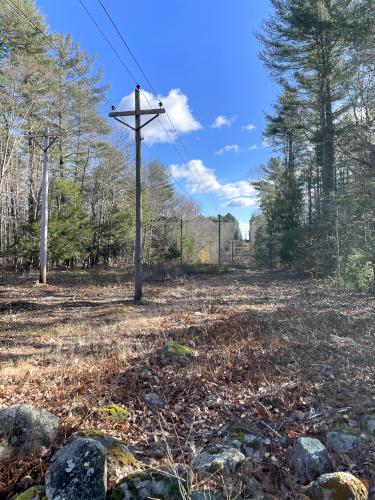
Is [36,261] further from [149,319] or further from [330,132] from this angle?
[330,132]

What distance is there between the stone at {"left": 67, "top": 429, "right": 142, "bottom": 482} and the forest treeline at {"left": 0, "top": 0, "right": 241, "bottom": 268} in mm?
15182

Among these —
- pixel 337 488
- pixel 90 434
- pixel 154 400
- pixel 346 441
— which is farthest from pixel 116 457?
pixel 346 441

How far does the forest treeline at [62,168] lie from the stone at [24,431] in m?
14.7

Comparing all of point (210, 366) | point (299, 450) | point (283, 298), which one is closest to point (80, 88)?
point (283, 298)

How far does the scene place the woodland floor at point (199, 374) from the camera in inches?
134

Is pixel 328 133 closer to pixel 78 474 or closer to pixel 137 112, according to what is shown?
pixel 137 112

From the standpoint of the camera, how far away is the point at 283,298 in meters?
12.2

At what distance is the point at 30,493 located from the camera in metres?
2.52

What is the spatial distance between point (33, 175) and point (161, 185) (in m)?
13.9

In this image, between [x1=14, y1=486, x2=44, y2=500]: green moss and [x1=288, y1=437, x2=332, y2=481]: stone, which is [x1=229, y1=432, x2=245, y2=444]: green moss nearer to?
[x1=288, y1=437, x2=332, y2=481]: stone

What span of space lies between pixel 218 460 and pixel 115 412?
58.7 inches

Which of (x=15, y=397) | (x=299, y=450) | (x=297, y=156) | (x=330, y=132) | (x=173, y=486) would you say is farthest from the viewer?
(x=297, y=156)

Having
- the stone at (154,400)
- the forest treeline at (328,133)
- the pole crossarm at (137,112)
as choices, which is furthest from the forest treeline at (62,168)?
the stone at (154,400)

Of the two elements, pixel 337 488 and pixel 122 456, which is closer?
pixel 337 488
